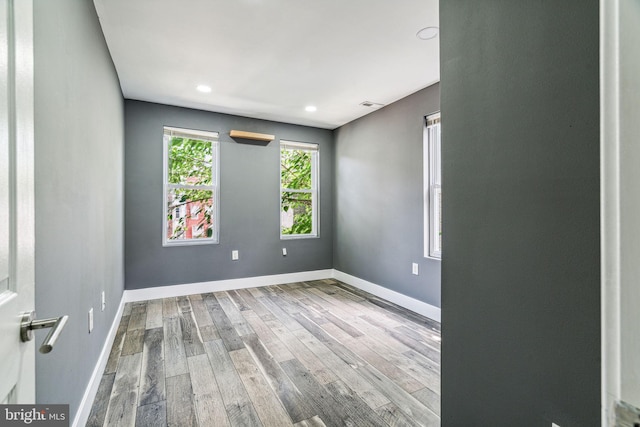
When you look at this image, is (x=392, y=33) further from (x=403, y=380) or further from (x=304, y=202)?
(x=304, y=202)

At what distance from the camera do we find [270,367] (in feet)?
7.11

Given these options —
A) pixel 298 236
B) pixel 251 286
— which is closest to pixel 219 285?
pixel 251 286

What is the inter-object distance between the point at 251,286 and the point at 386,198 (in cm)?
227

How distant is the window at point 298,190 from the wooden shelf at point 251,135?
0.30 m

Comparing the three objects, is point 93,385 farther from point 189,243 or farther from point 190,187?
point 190,187

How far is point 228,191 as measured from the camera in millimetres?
4168

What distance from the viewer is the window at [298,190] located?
4621 millimetres

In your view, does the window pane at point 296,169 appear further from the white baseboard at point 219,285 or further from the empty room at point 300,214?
the white baseboard at point 219,285

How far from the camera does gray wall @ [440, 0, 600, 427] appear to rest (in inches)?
35.9

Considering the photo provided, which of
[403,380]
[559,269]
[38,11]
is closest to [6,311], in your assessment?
[38,11]

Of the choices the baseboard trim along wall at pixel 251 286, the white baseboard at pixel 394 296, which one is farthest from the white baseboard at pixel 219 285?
the white baseboard at pixel 394 296

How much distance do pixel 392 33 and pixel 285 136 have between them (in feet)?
8.42
